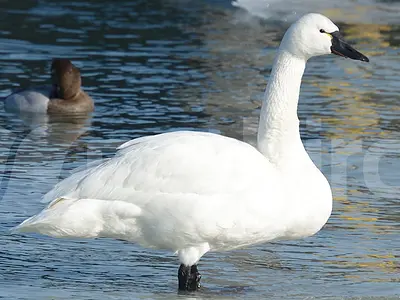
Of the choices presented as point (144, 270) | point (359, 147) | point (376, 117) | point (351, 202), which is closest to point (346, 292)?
point (144, 270)

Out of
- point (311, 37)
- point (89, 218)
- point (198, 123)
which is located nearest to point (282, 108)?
point (311, 37)

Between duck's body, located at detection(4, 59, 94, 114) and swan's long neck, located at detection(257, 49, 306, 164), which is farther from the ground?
swan's long neck, located at detection(257, 49, 306, 164)

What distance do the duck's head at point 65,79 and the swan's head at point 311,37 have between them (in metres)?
7.54

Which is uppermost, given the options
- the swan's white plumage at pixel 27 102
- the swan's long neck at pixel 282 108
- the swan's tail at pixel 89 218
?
the swan's long neck at pixel 282 108

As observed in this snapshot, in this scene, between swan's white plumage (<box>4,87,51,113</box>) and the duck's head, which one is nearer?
swan's white plumage (<box>4,87,51,113</box>)

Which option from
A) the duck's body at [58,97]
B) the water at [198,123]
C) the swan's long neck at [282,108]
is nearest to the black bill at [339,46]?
the swan's long neck at [282,108]

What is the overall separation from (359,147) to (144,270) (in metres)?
4.68

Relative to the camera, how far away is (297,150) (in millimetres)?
7410

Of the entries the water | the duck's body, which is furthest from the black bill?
the duck's body

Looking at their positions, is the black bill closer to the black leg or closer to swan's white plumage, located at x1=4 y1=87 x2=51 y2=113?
the black leg

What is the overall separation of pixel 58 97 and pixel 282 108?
8.13 metres

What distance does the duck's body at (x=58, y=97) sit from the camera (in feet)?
46.9

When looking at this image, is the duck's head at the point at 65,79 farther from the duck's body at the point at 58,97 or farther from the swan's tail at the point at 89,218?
the swan's tail at the point at 89,218

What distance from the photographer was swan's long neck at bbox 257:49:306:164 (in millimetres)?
7434
